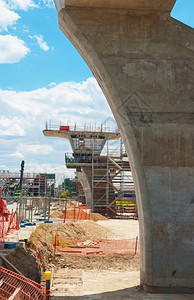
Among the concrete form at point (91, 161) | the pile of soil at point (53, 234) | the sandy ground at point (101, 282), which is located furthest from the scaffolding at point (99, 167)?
the sandy ground at point (101, 282)

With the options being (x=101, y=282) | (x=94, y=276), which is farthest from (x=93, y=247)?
(x=101, y=282)

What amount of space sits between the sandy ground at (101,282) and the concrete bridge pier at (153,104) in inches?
20.6

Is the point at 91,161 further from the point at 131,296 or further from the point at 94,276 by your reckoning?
the point at 131,296

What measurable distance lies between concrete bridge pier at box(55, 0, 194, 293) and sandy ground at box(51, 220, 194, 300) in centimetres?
52

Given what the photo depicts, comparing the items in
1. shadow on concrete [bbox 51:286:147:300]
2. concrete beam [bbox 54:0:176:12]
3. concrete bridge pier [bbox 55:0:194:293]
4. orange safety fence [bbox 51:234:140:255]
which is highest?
concrete beam [bbox 54:0:176:12]

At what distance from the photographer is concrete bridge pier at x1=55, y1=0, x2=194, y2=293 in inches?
319

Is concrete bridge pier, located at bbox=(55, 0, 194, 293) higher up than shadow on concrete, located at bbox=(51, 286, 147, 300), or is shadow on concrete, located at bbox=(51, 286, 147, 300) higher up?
concrete bridge pier, located at bbox=(55, 0, 194, 293)

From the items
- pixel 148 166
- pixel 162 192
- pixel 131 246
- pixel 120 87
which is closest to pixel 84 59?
pixel 120 87

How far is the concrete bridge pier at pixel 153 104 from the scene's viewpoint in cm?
811

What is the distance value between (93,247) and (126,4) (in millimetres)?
12668

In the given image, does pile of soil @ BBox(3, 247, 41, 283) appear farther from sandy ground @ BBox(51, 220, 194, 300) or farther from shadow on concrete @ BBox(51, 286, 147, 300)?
shadow on concrete @ BBox(51, 286, 147, 300)

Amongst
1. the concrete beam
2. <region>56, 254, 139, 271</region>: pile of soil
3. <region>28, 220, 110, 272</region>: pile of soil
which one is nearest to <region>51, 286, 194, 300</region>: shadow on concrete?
<region>56, 254, 139, 271</region>: pile of soil

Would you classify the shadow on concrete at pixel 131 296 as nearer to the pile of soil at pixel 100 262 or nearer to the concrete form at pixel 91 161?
the pile of soil at pixel 100 262

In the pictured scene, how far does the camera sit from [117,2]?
27.5 feet
